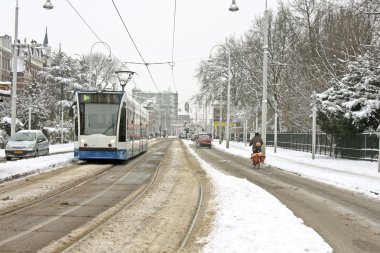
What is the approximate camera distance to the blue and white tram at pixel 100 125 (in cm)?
2166

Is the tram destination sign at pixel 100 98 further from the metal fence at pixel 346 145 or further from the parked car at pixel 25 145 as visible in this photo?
the metal fence at pixel 346 145

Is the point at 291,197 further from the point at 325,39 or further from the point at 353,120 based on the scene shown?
the point at 325,39

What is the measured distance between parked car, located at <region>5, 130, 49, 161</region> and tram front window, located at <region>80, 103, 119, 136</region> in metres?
5.75

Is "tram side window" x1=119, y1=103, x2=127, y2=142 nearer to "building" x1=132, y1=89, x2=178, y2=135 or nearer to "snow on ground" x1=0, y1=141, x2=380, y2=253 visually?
"snow on ground" x1=0, y1=141, x2=380, y2=253

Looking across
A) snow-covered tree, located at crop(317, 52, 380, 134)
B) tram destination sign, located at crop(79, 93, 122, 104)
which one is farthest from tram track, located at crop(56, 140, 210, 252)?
snow-covered tree, located at crop(317, 52, 380, 134)

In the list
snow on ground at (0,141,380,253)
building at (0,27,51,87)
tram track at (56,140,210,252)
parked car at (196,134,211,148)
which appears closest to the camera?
snow on ground at (0,141,380,253)

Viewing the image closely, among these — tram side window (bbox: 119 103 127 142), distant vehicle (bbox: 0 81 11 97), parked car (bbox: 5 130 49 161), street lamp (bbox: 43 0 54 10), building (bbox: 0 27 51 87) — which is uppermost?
building (bbox: 0 27 51 87)

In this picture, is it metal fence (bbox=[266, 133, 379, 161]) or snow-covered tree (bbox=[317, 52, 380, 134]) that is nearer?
snow-covered tree (bbox=[317, 52, 380, 134])

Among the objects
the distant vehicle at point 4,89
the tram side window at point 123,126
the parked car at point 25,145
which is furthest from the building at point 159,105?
the distant vehicle at point 4,89

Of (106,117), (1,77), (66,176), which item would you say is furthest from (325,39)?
(1,77)

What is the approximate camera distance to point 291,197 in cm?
1282

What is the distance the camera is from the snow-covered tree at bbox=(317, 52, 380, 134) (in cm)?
2505

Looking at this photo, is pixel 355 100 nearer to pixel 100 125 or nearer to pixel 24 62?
pixel 100 125

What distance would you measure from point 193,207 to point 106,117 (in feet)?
39.8
